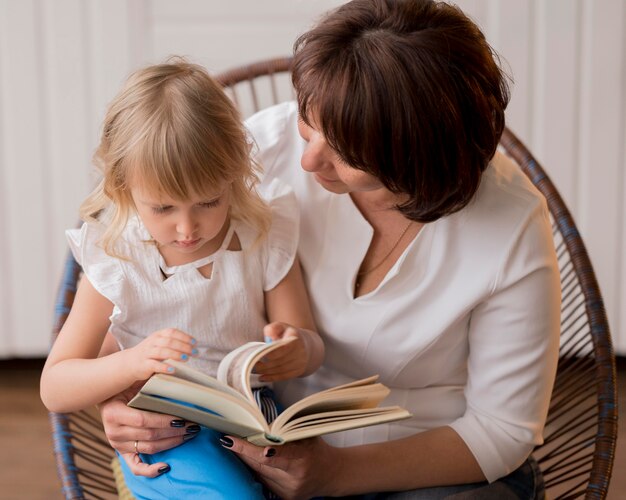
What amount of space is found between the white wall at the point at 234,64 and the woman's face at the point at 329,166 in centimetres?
157

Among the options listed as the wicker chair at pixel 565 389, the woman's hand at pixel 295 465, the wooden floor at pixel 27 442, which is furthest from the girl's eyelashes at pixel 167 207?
the wooden floor at pixel 27 442

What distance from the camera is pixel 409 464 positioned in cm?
149

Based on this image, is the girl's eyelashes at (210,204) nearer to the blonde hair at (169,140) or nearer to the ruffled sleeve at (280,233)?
the blonde hair at (169,140)

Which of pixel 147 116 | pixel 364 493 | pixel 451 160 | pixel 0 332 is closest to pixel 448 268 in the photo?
pixel 451 160

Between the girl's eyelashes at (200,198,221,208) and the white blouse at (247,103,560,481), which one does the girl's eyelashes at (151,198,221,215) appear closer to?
the girl's eyelashes at (200,198,221,208)

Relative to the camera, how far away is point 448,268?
1.49 meters

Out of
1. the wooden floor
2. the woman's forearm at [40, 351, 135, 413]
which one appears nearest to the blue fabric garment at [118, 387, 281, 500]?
the woman's forearm at [40, 351, 135, 413]

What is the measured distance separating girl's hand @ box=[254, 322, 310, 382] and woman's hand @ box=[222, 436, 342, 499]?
0.10m

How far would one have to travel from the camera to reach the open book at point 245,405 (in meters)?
1.16

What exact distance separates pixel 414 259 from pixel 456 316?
111mm

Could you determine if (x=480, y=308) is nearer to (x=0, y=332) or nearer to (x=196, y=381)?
(x=196, y=381)

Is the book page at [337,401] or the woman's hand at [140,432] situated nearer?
the book page at [337,401]

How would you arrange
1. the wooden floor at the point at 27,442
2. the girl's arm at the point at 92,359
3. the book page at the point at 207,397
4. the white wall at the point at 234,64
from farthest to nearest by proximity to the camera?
1. the white wall at the point at 234,64
2. the wooden floor at the point at 27,442
3. the girl's arm at the point at 92,359
4. the book page at the point at 207,397

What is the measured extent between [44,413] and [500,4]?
1.82 metres
